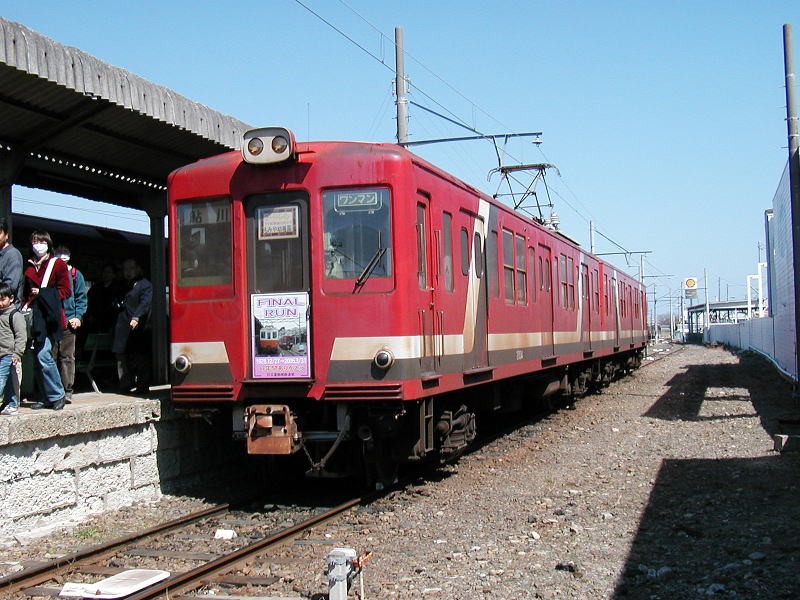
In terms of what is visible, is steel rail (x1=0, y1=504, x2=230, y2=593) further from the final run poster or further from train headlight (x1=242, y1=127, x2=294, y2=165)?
train headlight (x1=242, y1=127, x2=294, y2=165)

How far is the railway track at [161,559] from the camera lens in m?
5.32

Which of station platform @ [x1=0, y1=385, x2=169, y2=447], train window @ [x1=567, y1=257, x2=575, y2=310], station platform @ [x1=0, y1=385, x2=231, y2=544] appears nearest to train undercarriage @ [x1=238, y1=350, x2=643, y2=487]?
station platform @ [x1=0, y1=385, x2=231, y2=544]

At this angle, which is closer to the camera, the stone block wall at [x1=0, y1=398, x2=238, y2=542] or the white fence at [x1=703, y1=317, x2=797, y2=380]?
the stone block wall at [x1=0, y1=398, x2=238, y2=542]

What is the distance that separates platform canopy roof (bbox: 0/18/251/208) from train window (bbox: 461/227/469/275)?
2842mm

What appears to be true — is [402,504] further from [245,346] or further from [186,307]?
[186,307]

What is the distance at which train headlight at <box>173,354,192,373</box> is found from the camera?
7.71 metres

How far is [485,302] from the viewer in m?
9.42

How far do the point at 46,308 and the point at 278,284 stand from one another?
2.09 m

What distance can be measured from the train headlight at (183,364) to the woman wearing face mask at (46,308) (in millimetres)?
1012

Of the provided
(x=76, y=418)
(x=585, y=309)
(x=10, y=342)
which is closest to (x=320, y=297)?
(x=76, y=418)

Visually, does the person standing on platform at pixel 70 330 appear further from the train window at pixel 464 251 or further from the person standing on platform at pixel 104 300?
the train window at pixel 464 251

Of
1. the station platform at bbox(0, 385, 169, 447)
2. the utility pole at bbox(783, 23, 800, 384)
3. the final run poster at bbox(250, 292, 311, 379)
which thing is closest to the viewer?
the station platform at bbox(0, 385, 169, 447)

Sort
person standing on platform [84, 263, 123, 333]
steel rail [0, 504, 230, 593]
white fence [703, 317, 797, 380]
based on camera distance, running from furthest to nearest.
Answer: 1. white fence [703, 317, 797, 380]
2. person standing on platform [84, 263, 123, 333]
3. steel rail [0, 504, 230, 593]

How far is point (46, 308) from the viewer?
7.70 metres
